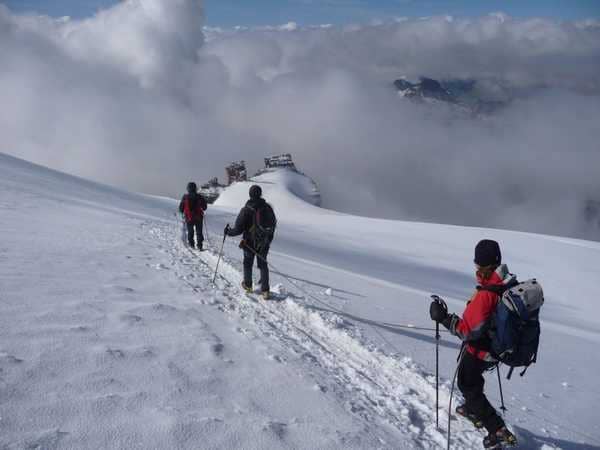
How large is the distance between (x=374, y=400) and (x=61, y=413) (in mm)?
3460

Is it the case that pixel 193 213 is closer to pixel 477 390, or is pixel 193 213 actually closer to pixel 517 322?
pixel 477 390

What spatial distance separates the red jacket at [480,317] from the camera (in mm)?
4086

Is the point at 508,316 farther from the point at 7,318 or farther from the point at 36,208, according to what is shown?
the point at 36,208

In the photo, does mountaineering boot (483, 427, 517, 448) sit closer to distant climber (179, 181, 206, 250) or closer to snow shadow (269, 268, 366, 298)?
snow shadow (269, 268, 366, 298)

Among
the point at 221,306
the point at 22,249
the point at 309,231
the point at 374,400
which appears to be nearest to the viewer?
the point at 374,400

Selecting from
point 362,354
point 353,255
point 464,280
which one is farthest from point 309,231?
point 362,354

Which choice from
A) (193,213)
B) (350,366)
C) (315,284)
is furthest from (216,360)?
(193,213)

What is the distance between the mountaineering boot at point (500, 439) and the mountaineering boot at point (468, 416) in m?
0.25

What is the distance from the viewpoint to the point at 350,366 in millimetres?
6051

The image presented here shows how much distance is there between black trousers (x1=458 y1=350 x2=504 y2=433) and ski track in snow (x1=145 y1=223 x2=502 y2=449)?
41cm

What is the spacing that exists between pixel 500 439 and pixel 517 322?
1485 millimetres

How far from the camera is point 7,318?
5328mm

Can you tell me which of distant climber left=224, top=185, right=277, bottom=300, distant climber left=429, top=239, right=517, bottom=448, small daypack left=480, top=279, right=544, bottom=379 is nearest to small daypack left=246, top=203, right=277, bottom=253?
distant climber left=224, top=185, right=277, bottom=300

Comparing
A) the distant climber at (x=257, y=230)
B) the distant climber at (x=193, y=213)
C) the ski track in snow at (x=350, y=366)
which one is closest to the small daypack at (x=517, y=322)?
the ski track in snow at (x=350, y=366)
